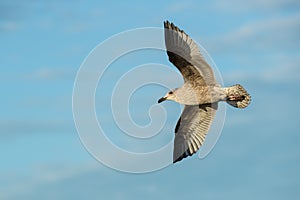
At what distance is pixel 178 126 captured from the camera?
32.0 meters

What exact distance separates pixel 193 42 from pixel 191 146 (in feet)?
11.3

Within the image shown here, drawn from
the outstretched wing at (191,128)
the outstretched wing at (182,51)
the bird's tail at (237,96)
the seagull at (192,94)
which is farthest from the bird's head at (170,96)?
the bird's tail at (237,96)

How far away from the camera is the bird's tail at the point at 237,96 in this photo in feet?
102

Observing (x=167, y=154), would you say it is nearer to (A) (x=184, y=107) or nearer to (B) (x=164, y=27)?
(A) (x=184, y=107)

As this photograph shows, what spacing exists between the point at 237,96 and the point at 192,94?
1.33m

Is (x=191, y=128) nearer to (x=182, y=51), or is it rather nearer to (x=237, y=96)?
(x=237, y=96)

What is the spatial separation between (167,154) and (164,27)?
12.7 ft

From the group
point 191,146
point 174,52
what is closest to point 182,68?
point 174,52

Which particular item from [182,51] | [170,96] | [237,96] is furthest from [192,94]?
[182,51]

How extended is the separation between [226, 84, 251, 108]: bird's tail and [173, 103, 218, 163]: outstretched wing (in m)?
0.61

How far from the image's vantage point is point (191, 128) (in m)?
32.0

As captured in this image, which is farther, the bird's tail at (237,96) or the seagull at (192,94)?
the bird's tail at (237,96)

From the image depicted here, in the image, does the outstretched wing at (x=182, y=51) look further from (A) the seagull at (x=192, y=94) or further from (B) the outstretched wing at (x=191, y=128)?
(B) the outstretched wing at (x=191, y=128)

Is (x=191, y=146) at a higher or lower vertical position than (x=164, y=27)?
lower
